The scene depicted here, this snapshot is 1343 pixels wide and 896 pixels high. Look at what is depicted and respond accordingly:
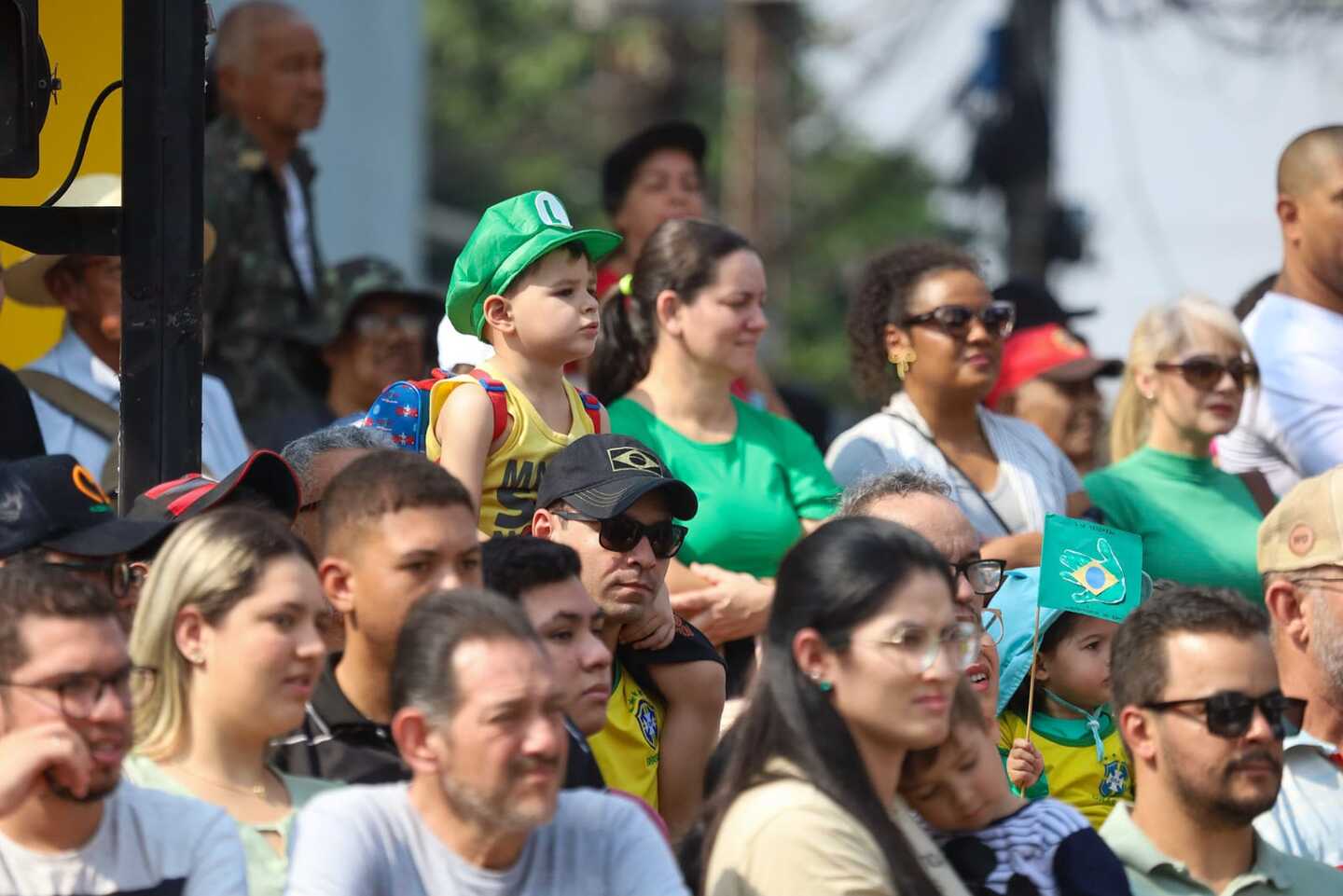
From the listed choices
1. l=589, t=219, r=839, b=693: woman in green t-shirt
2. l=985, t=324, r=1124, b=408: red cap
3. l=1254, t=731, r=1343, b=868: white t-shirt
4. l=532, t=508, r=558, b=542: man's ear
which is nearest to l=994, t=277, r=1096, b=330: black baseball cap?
l=985, t=324, r=1124, b=408: red cap

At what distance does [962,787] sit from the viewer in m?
4.13

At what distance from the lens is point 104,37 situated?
6.04 meters

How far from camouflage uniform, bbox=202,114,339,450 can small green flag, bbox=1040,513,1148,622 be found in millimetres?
3381

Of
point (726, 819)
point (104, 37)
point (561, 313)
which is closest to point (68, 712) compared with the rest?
point (726, 819)

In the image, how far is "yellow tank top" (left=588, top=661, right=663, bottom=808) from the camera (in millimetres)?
4848

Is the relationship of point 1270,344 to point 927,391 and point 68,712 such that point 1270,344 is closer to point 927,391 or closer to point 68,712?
point 927,391

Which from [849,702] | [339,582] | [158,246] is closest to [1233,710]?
[849,702]

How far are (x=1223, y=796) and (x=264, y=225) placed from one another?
4.67 metres

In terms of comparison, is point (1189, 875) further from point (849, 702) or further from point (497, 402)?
point (497, 402)

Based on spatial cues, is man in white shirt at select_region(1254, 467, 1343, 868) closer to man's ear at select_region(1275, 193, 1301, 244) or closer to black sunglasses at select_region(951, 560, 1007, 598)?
black sunglasses at select_region(951, 560, 1007, 598)

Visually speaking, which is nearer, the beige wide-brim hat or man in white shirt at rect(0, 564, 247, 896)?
man in white shirt at rect(0, 564, 247, 896)

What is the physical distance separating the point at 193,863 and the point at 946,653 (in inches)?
53.2

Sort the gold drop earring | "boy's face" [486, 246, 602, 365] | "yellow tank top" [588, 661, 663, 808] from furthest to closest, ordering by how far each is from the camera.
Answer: the gold drop earring, "boy's face" [486, 246, 602, 365], "yellow tank top" [588, 661, 663, 808]

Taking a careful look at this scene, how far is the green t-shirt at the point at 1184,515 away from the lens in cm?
653
